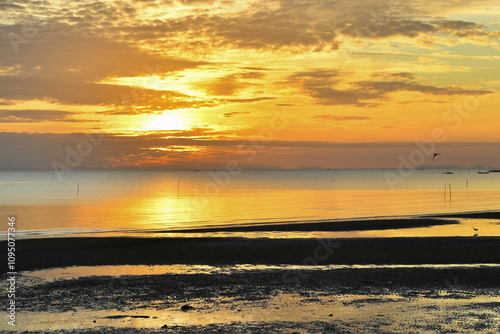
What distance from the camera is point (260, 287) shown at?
19547mm

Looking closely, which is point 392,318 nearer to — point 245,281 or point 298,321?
point 298,321

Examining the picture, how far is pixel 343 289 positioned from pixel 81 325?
31.9 feet

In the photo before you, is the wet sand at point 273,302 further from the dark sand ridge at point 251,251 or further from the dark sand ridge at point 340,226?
the dark sand ridge at point 340,226

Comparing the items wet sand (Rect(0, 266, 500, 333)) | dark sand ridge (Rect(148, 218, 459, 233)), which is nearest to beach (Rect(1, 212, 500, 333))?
wet sand (Rect(0, 266, 500, 333))

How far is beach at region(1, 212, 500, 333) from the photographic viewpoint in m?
14.7

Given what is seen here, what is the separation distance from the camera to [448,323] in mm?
14555

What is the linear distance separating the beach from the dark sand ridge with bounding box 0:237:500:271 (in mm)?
65

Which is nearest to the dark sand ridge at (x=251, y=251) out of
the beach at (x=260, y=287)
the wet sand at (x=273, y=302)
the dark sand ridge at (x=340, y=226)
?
the beach at (x=260, y=287)

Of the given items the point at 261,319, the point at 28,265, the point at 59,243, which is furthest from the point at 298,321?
the point at 59,243

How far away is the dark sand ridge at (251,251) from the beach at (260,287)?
0.07 meters

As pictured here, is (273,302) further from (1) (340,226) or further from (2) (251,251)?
(1) (340,226)

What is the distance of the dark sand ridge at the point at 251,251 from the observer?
87.4 ft

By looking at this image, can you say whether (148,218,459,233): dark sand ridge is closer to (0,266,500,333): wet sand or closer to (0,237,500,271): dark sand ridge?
(0,237,500,271): dark sand ridge

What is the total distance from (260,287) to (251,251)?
34.0 feet
